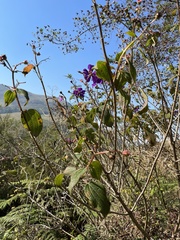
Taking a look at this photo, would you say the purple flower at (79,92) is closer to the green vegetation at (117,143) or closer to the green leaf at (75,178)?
the green vegetation at (117,143)

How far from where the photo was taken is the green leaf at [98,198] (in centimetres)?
63

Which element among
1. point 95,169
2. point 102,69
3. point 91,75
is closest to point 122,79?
point 102,69

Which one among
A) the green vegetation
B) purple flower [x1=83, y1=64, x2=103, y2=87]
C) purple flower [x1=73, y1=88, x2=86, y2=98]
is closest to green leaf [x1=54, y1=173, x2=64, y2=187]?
the green vegetation

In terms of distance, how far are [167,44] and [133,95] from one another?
77.7 inches

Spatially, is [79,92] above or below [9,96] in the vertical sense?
above

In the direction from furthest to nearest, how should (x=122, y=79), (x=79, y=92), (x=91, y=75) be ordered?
(x=79, y=92) → (x=91, y=75) → (x=122, y=79)

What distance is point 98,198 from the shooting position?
0.64 meters

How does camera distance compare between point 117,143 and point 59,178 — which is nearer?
point 59,178

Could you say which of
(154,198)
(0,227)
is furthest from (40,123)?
(0,227)

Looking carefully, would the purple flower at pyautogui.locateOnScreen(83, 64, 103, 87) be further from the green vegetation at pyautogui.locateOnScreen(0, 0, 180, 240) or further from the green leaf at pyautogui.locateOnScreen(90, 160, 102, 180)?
the green leaf at pyautogui.locateOnScreen(90, 160, 102, 180)

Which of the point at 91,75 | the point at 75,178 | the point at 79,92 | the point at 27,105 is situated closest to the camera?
the point at 75,178

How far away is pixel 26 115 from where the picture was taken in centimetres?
75

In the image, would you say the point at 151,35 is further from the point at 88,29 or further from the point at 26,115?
the point at 88,29

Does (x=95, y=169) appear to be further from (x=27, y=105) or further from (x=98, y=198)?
(x=27, y=105)
